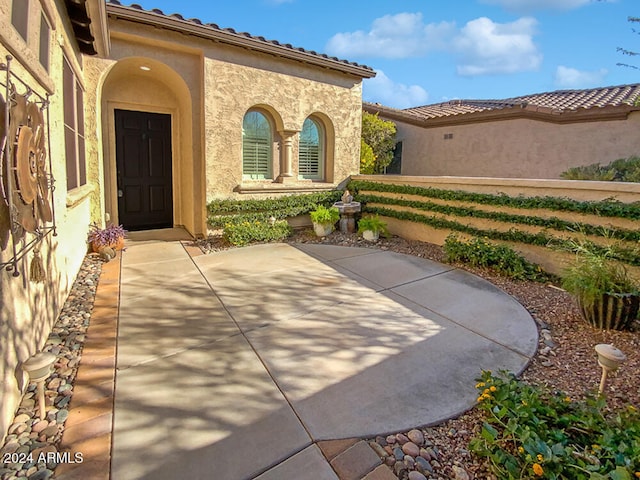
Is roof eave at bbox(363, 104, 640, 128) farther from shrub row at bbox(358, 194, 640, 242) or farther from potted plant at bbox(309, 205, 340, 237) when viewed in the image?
potted plant at bbox(309, 205, 340, 237)

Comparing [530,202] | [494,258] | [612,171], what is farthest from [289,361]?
[612,171]

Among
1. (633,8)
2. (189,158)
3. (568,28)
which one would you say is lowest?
(189,158)

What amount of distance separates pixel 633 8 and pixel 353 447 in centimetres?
709

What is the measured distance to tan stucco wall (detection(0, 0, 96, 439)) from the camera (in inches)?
85.1

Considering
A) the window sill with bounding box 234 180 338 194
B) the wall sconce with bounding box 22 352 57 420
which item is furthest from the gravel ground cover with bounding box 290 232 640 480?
the window sill with bounding box 234 180 338 194

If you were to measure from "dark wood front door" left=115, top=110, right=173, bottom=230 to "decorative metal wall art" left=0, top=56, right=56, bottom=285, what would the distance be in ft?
16.9

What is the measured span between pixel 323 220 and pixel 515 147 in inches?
209

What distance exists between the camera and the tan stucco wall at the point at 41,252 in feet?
7.09

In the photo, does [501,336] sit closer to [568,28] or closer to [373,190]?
[373,190]

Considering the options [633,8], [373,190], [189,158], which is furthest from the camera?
[373,190]

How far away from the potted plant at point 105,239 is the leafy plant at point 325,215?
380 cm

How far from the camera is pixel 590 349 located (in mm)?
3359

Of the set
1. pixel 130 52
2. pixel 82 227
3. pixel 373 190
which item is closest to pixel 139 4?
pixel 130 52

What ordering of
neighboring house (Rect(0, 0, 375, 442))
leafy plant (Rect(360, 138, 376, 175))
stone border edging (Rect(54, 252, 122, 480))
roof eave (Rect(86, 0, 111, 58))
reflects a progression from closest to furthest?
1. stone border edging (Rect(54, 252, 122, 480))
2. neighboring house (Rect(0, 0, 375, 442))
3. roof eave (Rect(86, 0, 111, 58))
4. leafy plant (Rect(360, 138, 376, 175))
